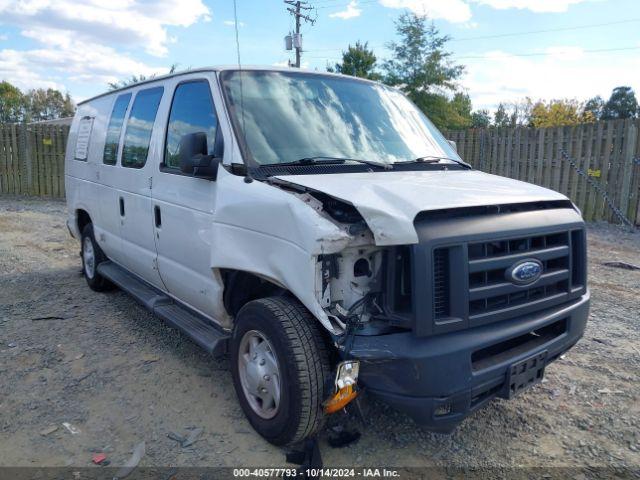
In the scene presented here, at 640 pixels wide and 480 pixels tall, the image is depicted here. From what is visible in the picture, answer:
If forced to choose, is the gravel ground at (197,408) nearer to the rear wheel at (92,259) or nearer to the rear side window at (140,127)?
the rear wheel at (92,259)

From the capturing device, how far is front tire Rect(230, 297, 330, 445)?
270cm

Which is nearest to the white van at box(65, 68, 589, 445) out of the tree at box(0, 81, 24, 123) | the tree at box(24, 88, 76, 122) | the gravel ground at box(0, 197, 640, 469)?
the gravel ground at box(0, 197, 640, 469)

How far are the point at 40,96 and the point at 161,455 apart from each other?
277 feet

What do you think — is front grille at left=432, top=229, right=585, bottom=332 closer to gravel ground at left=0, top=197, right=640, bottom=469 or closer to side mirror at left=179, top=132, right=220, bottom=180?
gravel ground at left=0, top=197, right=640, bottom=469

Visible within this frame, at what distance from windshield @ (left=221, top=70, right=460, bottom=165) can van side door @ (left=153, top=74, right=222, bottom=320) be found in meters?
0.26

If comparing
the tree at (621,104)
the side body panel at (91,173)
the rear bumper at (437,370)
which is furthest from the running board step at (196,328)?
the tree at (621,104)

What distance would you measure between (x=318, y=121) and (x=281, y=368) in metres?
1.76

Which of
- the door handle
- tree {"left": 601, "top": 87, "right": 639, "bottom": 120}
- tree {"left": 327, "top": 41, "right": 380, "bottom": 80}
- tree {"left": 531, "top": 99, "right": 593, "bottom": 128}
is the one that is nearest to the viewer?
the door handle

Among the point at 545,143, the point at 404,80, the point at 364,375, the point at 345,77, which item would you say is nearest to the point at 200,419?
the point at 364,375

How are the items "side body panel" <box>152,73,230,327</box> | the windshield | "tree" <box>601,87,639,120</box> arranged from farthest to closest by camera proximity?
"tree" <box>601,87,639,120</box> → "side body panel" <box>152,73,230,327</box> → the windshield

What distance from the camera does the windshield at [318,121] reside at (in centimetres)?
337

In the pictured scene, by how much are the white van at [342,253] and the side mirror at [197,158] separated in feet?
0.04

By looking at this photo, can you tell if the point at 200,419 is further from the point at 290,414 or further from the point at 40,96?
the point at 40,96

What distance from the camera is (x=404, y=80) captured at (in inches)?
1151
